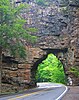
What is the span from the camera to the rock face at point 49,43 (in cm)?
3550

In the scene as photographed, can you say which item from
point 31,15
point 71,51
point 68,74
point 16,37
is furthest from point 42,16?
point 16,37

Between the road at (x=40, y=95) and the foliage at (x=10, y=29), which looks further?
the foliage at (x=10, y=29)

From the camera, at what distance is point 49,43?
37.0 m

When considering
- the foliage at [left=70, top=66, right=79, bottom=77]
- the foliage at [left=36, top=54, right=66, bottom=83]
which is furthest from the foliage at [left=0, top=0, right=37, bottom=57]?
the foliage at [left=36, top=54, right=66, bottom=83]

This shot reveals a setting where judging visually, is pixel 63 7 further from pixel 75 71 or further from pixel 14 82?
pixel 14 82

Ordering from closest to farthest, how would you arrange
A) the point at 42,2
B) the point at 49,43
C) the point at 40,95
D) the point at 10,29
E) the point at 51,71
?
the point at 40,95, the point at 10,29, the point at 49,43, the point at 42,2, the point at 51,71

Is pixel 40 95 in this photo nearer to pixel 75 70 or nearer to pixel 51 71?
pixel 75 70

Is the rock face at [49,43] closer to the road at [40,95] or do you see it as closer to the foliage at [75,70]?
the foliage at [75,70]

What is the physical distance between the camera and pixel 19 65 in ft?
118

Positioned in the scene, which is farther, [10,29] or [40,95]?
[10,29]

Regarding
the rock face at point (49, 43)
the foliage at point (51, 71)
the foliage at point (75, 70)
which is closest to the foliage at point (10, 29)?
the rock face at point (49, 43)

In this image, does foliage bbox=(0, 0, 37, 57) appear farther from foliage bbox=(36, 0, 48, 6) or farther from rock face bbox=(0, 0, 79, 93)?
foliage bbox=(36, 0, 48, 6)

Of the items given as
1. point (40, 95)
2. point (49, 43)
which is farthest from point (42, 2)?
point (40, 95)

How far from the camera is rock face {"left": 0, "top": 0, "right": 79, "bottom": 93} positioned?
3550cm
